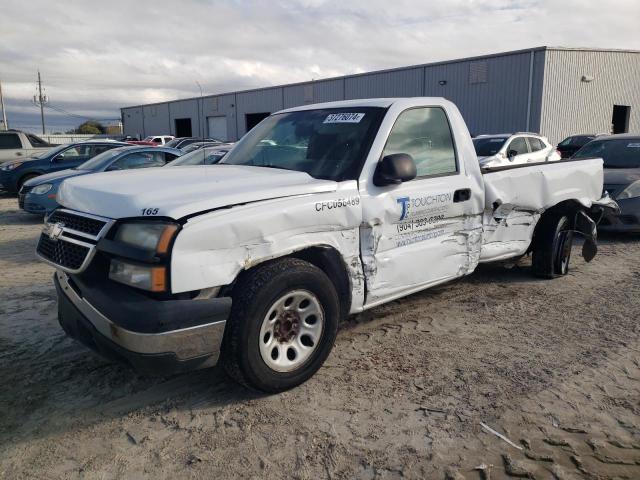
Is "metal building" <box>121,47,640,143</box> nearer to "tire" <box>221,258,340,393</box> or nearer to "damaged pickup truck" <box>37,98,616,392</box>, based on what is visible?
"damaged pickup truck" <box>37,98,616,392</box>

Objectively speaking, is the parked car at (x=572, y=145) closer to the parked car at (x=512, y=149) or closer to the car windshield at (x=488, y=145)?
the parked car at (x=512, y=149)

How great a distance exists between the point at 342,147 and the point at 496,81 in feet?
81.2

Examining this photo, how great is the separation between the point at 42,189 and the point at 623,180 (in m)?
10.3

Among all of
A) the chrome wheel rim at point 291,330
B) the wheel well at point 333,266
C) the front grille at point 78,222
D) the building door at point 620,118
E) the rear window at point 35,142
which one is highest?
the building door at point 620,118

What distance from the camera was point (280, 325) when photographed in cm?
343

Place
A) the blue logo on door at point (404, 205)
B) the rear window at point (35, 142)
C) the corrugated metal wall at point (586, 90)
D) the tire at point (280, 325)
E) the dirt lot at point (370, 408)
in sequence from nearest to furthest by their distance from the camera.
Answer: the dirt lot at point (370, 408) < the tire at point (280, 325) < the blue logo on door at point (404, 205) < the rear window at point (35, 142) < the corrugated metal wall at point (586, 90)

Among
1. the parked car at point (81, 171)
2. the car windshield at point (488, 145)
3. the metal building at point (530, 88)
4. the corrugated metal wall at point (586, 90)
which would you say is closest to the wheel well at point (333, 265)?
the parked car at point (81, 171)

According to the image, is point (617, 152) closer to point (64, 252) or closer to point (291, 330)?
point (291, 330)

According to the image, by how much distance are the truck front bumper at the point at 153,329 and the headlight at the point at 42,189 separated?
26.7 ft

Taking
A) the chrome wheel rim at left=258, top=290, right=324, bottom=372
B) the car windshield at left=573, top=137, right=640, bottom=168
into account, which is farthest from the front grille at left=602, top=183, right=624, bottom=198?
the chrome wheel rim at left=258, top=290, right=324, bottom=372

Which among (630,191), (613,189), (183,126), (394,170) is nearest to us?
(394,170)

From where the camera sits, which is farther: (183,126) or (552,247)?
(183,126)

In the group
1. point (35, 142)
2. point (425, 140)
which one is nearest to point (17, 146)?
point (35, 142)

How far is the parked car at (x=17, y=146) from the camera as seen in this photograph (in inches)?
668
